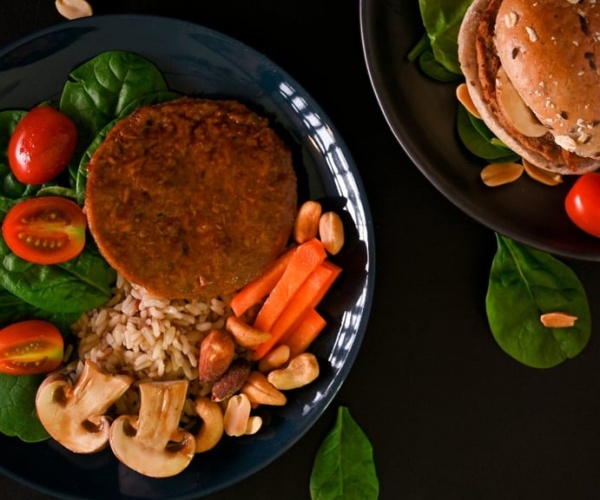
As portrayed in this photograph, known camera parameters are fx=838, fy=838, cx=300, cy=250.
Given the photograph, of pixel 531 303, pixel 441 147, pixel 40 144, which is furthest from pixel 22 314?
pixel 531 303

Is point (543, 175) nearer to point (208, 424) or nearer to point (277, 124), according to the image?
point (277, 124)

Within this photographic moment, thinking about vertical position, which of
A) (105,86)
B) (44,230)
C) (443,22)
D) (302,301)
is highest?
(443,22)

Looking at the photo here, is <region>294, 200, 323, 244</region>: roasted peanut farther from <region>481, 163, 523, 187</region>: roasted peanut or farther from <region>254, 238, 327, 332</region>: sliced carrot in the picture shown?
<region>481, 163, 523, 187</region>: roasted peanut

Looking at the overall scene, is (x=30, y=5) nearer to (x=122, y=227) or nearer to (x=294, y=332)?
(x=122, y=227)

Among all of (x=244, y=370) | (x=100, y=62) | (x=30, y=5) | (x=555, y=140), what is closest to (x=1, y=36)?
(x=30, y=5)

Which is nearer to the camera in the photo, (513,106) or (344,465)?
(513,106)

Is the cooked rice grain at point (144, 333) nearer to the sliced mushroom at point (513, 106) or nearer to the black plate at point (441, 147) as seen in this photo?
the black plate at point (441, 147)

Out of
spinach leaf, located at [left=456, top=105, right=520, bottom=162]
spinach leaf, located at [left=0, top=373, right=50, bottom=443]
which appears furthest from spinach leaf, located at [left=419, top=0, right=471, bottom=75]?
spinach leaf, located at [left=0, top=373, right=50, bottom=443]
